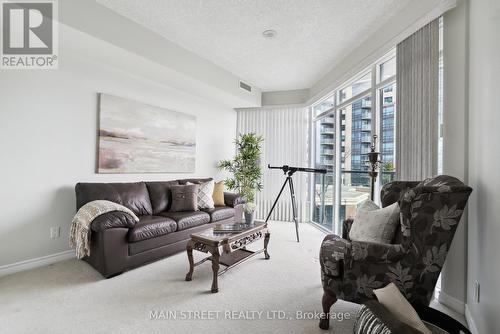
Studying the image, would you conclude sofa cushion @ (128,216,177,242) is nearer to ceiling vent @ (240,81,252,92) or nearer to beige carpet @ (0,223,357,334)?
beige carpet @ (0,223,357,334)

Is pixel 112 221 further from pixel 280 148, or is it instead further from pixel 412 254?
pixel 280 148

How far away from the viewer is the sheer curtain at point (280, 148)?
5059 mm

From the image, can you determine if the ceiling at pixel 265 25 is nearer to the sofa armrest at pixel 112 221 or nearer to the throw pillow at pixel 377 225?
the throw pillow at pixel 377 225

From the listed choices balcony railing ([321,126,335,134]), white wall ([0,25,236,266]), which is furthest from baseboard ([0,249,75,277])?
balcony railing ([321,126,335,134])

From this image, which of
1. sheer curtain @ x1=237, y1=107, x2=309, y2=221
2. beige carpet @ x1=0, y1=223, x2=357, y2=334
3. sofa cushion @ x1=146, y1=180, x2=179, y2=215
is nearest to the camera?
beige carpet @ x1=0, y1=223, x2=357, y2=334

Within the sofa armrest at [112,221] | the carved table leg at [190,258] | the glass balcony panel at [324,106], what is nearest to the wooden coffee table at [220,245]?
the carved table leg at [190,258]

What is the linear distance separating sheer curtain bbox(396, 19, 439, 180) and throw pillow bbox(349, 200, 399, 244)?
2.16 ft

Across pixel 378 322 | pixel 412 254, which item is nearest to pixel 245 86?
pixel 412 254

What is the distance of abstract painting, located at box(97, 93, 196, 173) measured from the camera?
3.27 m

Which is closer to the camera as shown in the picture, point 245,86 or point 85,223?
point 85,223

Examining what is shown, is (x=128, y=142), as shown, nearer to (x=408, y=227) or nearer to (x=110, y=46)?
(x=110, y=46)

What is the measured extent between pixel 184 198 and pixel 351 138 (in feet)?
9.14

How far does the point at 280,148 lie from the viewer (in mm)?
5246

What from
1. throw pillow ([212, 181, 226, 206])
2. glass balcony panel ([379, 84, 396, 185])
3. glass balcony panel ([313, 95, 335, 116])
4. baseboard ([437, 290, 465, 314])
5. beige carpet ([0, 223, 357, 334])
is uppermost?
glass balcony panel ([313, 95, 335, 116])
